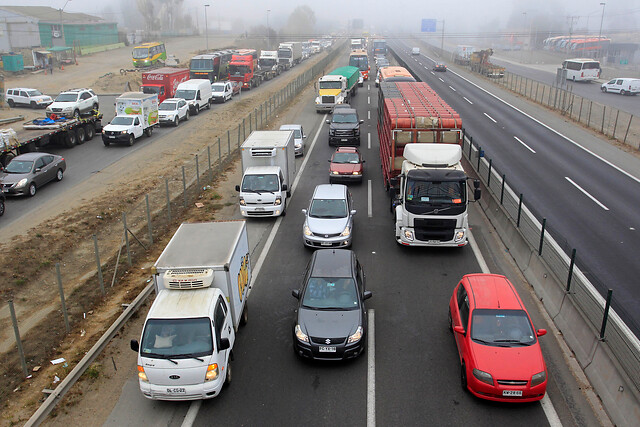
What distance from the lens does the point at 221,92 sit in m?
51.6

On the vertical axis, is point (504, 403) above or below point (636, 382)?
below

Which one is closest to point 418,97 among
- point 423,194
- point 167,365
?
point 423,194

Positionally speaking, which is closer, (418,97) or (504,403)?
(504,403)

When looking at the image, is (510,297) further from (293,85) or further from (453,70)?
(453,70)

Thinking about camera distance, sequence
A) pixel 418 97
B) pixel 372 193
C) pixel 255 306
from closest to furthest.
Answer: pixel 255 306 → pixel 372 193 → pixel 418 97

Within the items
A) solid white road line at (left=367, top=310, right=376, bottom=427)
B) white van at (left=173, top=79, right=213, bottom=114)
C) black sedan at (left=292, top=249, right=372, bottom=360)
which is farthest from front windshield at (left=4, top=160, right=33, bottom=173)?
white van at (left=173, top=79, right=213, bottom=114)

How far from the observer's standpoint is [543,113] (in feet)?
142

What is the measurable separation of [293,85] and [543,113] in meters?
24.7

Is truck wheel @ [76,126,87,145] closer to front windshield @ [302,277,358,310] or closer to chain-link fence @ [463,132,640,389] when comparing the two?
chain-link fence @ [463,132,640,389]

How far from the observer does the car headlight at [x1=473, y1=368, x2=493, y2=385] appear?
9.53 metres

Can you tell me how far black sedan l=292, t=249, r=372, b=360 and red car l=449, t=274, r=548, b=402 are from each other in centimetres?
223

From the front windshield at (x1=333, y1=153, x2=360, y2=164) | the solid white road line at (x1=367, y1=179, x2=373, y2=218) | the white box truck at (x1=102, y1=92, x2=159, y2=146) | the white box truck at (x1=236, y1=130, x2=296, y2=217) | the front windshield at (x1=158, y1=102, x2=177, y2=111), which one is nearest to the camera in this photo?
the white box truck at (x1=236, y1=130, x2=296, y2=217)

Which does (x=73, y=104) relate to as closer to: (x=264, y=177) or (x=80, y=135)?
(x=80, y=135)

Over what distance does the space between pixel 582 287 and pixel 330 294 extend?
576 centimetres
